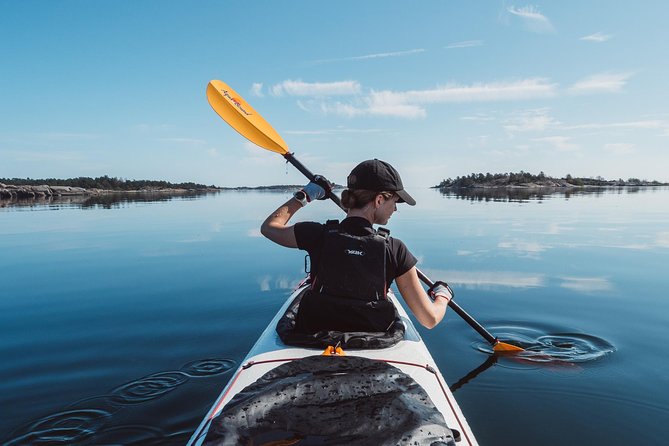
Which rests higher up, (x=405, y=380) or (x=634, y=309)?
(x=405, y=380)

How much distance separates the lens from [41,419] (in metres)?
4.00

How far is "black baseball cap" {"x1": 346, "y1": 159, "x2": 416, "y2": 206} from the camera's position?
9.76 ft

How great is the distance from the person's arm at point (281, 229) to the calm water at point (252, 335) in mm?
2141

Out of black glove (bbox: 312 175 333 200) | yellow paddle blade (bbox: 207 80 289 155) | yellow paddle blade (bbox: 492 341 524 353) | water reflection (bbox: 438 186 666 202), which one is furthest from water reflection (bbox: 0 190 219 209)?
water reflection (bbox: 438 186 666 202)

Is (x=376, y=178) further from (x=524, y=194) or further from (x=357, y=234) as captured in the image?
(x=524, y=194)

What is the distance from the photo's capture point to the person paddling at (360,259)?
298 centimetres

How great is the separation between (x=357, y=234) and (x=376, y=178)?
441mm

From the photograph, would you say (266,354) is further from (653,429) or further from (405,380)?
(653,429)

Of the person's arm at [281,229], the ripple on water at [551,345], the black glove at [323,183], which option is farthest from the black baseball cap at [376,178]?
the ripple on water at [551,345]

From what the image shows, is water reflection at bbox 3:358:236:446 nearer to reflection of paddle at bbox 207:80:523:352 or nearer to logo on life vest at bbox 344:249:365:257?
logo on life vest at bbox 344:249:365:257

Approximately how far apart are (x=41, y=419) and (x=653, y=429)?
6.04 m

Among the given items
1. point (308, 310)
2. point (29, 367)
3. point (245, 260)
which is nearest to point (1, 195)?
point (245, 260)

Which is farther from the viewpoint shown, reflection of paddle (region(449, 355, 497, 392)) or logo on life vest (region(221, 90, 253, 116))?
logo on life vest (region(221, 90, 253, 116))

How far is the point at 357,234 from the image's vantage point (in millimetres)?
3035
